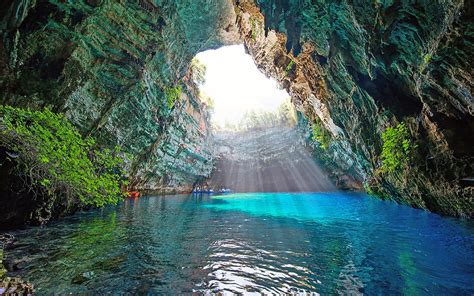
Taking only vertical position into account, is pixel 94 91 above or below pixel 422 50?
above

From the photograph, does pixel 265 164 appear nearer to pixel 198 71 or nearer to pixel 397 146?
pixel 198 71

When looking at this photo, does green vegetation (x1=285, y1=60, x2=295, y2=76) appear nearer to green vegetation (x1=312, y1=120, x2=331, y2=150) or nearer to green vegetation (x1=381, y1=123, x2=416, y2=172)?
green vegetation (x1=312, y1=120, x2=331, y2=150)

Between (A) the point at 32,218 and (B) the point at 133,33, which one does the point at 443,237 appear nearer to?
(A) the point at 32,218

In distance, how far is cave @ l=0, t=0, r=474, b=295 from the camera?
5059mm

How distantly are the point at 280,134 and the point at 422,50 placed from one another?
37.2m

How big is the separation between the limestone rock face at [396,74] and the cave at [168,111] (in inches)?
2.6

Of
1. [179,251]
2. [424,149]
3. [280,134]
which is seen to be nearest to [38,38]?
[179,251]

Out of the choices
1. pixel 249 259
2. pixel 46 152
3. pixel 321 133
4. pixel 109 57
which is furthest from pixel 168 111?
pixel 249 259

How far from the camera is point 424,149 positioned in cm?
1122

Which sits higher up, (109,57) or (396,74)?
(109,57)

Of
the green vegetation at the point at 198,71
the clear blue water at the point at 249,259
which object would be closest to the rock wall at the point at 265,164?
the green vegetation at the point at 198,71

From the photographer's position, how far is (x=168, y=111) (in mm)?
21938

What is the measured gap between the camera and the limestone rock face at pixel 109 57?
9.94 meters

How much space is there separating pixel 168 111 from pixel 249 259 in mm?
18345
